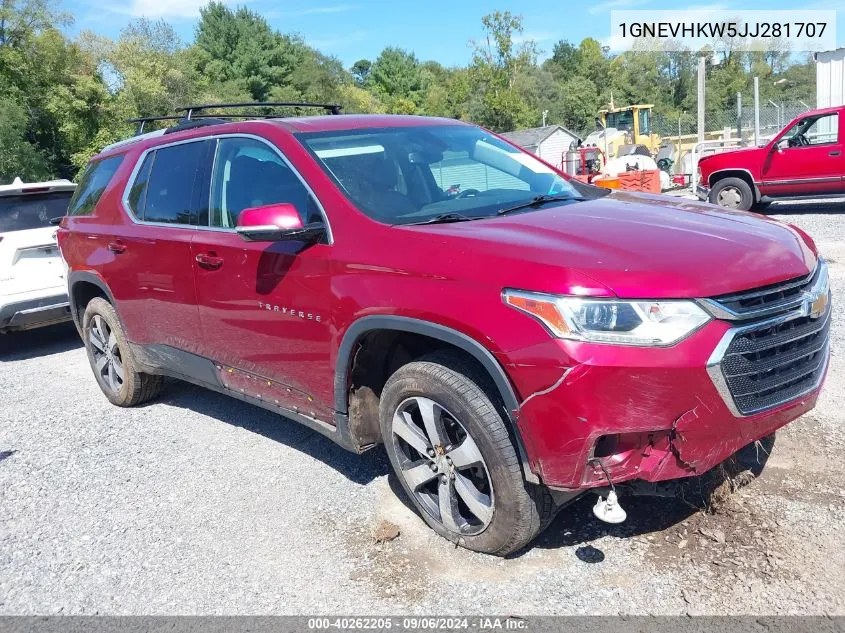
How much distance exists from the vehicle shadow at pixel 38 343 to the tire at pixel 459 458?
19.5ft

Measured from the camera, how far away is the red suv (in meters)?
2.57

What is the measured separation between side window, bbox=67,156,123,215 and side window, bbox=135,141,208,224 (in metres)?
0.50

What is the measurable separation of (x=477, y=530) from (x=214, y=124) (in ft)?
9.90

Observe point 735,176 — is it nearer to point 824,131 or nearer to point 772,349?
point 824,131

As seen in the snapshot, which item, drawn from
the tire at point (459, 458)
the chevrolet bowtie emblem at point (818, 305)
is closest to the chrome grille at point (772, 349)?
the chevrolet bowtie emblem at point (818, 305)

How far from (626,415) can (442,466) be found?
924 millimetres

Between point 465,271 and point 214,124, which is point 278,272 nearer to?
point 465,271

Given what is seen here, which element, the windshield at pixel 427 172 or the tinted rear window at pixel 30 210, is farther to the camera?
the tinted rear window at pixel 30 210

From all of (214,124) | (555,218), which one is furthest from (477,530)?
(214,124)

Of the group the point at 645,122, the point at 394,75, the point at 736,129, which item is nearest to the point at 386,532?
the point at 736,129

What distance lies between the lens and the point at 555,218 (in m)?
3.26

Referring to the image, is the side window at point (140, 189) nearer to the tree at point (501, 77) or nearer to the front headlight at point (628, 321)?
the front headlight at point (628, 321)

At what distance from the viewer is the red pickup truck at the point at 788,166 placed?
1253cm

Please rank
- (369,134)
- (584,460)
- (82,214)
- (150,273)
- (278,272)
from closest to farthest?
1. (584,460)
2. (278,272)
3. (369,134)
4. (150,273)
5. (82,214)
